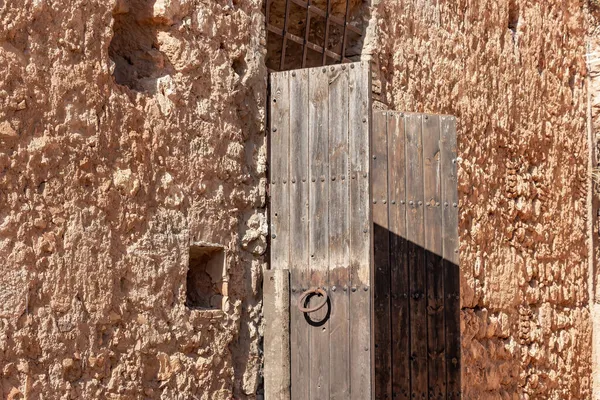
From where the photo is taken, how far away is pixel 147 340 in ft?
12.9

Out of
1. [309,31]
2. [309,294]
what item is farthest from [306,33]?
[309,294]

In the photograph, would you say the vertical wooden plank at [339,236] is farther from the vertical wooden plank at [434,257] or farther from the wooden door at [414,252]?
the vertical wooden plank at [434,257]

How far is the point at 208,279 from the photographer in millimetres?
4391

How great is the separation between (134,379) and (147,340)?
6.2 inches

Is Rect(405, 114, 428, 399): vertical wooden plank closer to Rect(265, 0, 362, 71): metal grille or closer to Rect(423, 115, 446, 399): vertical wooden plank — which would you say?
Rect(423, 115, 446, 399): vertical wooden plank

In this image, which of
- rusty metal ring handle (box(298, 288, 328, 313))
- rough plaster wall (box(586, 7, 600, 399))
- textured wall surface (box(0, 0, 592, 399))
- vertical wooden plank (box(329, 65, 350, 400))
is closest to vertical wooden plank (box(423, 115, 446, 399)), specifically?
textured wall surface (box(0, 0, 592, 399))

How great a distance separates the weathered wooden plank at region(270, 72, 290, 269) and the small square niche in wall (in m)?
0.32

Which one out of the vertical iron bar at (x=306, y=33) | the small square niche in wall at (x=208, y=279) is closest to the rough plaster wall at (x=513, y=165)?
the vertical iron bar at (x=306, y=33)

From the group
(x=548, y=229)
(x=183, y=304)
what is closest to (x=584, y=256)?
(x=548, y=229)

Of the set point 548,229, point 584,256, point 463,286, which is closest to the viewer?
point 463,286

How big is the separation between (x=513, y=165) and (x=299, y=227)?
10.5 ft

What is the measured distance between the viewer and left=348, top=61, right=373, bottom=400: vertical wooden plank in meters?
4.36

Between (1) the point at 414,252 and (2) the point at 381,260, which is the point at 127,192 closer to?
(2) the point at 381,260

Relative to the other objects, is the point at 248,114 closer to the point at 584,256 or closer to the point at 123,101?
the point at 123,101
